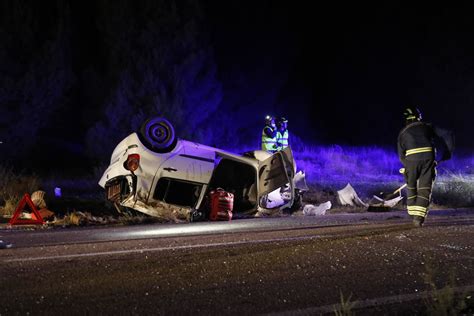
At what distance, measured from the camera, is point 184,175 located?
29.4ft

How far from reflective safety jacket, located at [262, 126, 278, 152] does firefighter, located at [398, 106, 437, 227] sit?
7.10 meters

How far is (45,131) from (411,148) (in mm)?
15315

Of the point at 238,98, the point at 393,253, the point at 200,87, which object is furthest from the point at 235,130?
the point at 393,253

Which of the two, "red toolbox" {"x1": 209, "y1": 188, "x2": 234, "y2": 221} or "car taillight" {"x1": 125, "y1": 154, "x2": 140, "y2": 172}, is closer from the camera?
"car taillight" {"x1": 125, "y1": 154, "x2": 140, "y2": 172}

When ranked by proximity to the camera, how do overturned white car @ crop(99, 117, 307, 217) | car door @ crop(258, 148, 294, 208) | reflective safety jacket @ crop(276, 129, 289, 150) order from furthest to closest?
reflective safety jacket @ crop(276, 129, 289, 150)
car door @ crop(258, 148, 294, 208)
overturned white car @ crop(99, 117, 307, 217)

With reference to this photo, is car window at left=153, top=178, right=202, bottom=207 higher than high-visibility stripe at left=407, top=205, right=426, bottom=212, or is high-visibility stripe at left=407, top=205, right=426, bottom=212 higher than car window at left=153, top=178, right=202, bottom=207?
car window at left=153, top=178, right=202, bottom=207

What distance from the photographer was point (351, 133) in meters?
31.8

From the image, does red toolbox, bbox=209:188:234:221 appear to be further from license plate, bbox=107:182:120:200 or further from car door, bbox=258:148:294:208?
license plate, bbox=107:182:120:200

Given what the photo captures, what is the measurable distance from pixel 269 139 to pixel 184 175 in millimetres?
6390

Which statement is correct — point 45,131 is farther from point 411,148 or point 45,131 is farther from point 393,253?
point 393,253

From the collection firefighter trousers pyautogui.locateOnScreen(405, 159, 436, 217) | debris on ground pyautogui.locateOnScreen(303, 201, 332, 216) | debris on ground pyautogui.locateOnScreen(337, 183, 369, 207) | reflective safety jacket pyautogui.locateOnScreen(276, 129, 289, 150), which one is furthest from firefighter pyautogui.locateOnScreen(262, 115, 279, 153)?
firefighter trousers pyautogui.locateOnScreen(405, 159, 436, 217)

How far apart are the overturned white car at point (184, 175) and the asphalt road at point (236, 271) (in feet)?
4.25

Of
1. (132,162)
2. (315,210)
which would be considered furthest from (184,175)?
(315,210)

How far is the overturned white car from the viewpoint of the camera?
8.65 m
